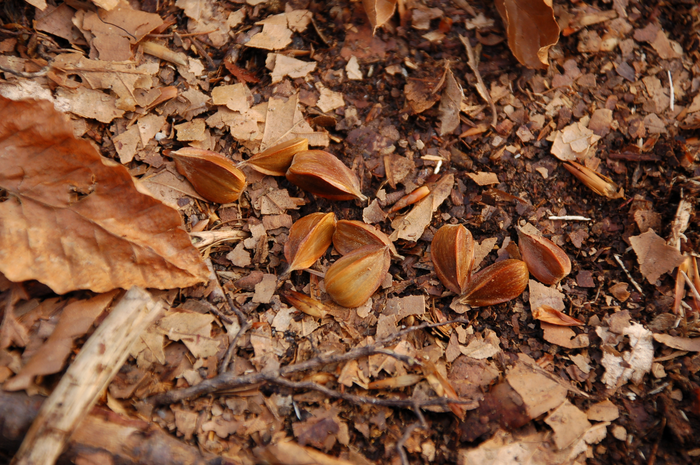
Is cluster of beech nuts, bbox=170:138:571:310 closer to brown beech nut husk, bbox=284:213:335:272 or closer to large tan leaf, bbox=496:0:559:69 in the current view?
brown beech nut husk, bbox=284:213:335:272

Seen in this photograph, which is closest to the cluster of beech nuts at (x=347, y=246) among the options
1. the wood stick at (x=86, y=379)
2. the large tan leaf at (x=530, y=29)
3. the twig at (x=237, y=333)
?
the twig at (x=237, y=333)

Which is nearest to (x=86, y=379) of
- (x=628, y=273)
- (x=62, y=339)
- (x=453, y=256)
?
(x=62, y=339)

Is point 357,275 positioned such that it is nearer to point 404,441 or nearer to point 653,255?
point 404,441

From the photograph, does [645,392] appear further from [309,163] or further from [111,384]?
[111,384]

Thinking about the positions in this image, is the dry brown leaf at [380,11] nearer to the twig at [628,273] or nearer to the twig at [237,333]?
the twig at [237,333]

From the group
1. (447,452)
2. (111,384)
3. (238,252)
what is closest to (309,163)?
(238,252)

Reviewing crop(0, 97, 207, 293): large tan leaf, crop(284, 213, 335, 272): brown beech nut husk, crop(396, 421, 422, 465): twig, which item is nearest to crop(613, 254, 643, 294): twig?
crop(396, 421, 422, 465): twig
